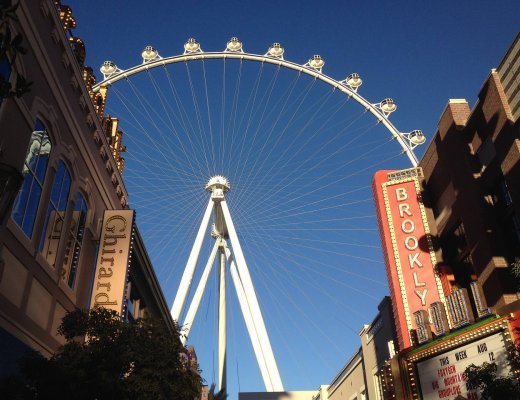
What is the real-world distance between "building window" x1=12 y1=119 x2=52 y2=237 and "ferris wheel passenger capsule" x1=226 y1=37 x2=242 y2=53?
26.1m

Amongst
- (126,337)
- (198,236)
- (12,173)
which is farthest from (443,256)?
(12,173)

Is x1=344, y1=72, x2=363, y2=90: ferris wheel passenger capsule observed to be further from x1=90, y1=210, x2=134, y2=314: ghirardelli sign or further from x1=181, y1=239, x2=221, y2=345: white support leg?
x1=90, y1=210, x2=134, y2=314: ghirardelli sign

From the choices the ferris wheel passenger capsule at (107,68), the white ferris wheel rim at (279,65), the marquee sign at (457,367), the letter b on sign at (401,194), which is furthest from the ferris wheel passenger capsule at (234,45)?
the marquee sign at (457,367)

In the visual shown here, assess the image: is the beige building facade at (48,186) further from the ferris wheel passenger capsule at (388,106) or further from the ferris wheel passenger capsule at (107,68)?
the ferris wheel passenger capsule at (388,106)

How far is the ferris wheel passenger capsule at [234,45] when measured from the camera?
4050 centimetres

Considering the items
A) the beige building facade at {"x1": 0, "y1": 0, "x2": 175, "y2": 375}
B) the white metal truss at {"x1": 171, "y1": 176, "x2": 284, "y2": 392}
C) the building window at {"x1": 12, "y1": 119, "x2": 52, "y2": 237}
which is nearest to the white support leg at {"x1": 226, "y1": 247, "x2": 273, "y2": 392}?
the white metal truss at {"x1": 171, "y1": 176, "x2": 284, "y2": 392}

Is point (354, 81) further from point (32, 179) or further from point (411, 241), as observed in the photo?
point (32, 179)

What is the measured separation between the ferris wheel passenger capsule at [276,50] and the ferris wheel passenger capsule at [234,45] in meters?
2.25

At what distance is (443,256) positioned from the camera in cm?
2745

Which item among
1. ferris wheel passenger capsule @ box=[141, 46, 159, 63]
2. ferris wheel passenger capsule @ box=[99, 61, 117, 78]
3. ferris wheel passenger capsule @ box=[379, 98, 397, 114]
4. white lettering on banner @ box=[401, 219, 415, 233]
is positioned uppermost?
ferris wheel passenger capsule @ box=[141, 46, 159, 63]

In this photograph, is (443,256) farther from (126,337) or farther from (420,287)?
(126,337)

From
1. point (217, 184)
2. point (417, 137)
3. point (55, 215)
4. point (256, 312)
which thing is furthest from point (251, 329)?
point (55, 215)

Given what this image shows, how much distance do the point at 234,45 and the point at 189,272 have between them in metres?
16.7

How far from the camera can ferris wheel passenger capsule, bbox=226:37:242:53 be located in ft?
133
